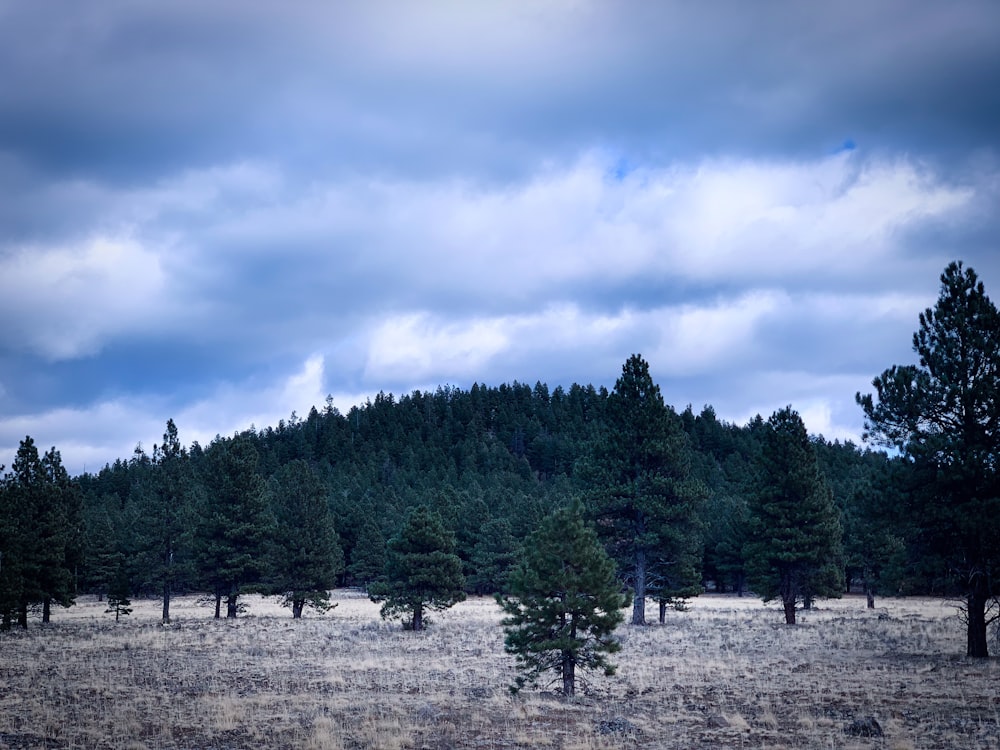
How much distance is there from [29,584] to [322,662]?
77.2 ft

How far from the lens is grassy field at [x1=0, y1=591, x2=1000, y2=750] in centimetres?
1709

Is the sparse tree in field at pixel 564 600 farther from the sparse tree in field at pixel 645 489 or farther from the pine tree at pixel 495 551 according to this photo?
the pine tree at pixel 495 551

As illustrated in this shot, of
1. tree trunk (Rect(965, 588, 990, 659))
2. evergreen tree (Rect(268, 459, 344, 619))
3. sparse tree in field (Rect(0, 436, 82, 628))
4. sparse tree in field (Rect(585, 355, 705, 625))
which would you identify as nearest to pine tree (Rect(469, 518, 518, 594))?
evergreen tree (Rect(268, 459, 344, 619))

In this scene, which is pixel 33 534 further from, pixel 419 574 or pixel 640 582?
pixel 640 582

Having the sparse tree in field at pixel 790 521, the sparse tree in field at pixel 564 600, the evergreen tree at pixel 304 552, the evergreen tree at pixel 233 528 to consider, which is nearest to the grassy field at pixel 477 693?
the sparse tree in field at pixel 564 600

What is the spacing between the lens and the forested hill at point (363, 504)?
5047 centimetres

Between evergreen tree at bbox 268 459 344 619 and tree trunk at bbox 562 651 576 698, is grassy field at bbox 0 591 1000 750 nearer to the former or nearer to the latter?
tree trunk at bbox 562 651 576 698

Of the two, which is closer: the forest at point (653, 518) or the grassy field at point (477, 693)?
the grassy field at point (477, 693)

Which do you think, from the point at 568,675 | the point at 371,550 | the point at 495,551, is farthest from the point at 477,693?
the point at 371,550

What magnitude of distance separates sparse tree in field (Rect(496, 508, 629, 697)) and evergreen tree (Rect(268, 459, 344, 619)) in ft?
108

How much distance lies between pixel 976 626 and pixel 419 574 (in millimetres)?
27382

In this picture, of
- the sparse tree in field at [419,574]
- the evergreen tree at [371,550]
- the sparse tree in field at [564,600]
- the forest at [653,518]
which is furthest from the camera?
the evergreen tree at [371,550]

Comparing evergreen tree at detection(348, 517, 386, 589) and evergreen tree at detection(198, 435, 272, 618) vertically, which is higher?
evergreen tree at detection(198, 435, 272, 618)

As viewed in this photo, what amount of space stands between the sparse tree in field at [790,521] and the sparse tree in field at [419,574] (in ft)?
56.7
